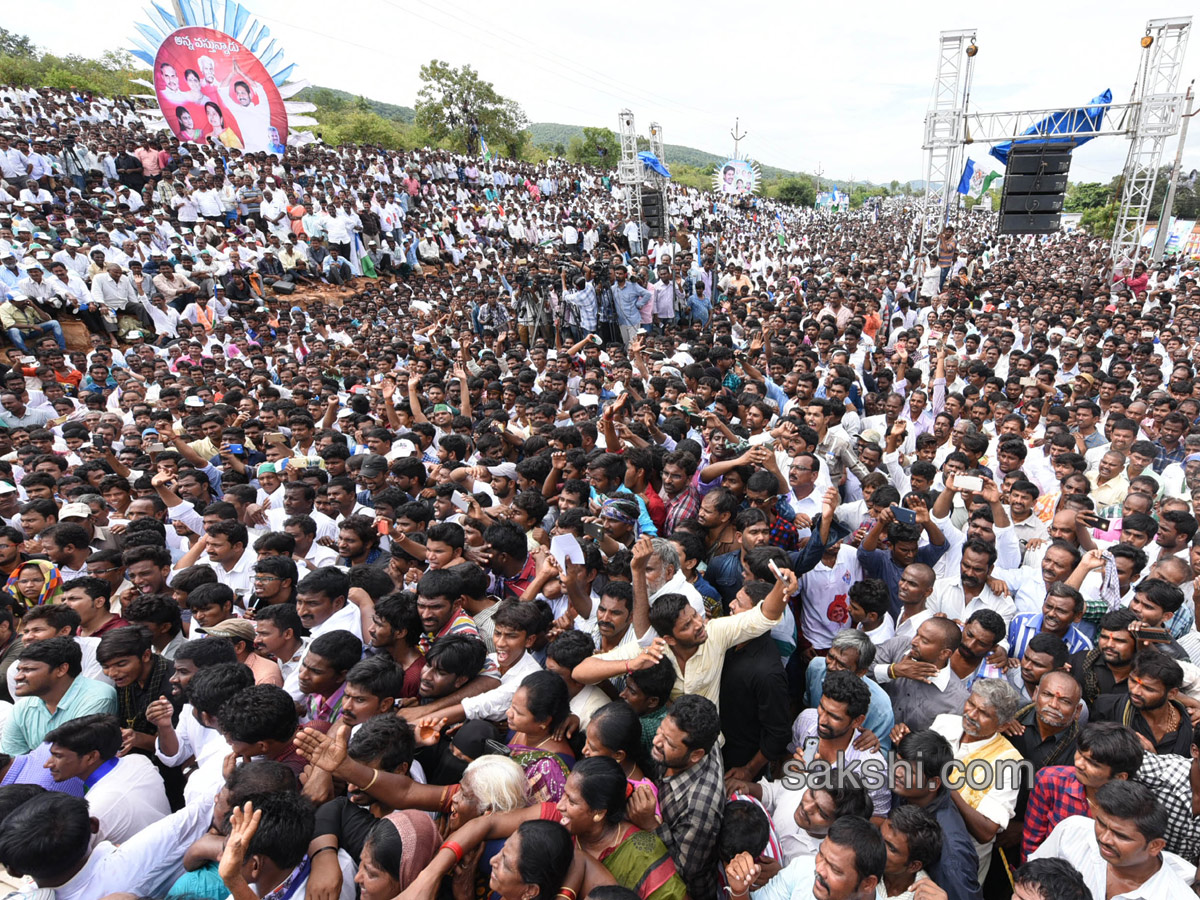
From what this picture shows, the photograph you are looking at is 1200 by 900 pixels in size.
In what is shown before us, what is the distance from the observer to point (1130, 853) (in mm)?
2004

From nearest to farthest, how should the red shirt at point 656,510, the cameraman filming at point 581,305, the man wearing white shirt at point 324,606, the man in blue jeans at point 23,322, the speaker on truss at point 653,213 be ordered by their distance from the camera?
the man wearing white shirt at point 324,606
the red shirt at point 656,510
the man in blue jeans at point 23,322
the cameraman filming at point 581,305
the speaker on truss at point 653,213

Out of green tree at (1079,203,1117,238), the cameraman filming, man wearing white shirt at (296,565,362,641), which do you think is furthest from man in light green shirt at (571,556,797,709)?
green tree at (1079,203,1117,238)

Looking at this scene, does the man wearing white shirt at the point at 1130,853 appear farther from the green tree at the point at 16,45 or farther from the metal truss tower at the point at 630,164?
the green tree at the point at 16,45

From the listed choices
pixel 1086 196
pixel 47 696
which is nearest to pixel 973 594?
pixel 47 696

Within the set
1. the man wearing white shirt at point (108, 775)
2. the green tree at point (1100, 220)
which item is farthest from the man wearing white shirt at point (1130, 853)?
the green tree at point (1100, 220)

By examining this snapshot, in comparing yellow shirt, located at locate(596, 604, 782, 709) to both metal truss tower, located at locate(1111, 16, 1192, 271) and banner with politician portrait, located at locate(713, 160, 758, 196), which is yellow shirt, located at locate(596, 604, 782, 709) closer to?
metal truss tower, located at locate(1111, 16, 1192, 271)

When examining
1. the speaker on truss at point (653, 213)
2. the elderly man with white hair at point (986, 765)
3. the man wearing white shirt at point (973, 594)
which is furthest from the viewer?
the speaker on truss at point (653, 213)

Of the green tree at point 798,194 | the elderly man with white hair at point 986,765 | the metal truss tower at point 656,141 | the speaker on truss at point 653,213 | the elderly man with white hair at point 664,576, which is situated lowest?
the elderly man with white hair at point 986,765

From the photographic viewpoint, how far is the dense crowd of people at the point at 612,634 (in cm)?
212

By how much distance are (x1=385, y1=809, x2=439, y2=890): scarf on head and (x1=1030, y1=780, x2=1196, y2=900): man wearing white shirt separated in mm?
2167

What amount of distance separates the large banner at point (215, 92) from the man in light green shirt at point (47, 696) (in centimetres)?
1989

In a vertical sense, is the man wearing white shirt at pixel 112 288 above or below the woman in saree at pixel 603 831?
above

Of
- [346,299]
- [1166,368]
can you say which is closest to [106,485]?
[346,299]

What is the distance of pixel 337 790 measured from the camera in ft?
8.10
